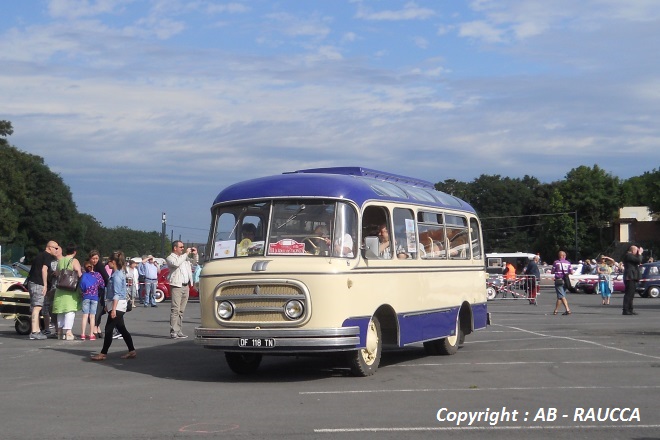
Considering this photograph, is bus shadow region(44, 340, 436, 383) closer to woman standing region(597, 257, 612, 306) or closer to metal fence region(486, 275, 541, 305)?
woman standing region(597, 257, 612, 306)

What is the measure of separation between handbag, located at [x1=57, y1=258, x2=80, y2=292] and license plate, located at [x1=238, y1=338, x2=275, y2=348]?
27.8 ft

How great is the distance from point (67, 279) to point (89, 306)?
816 millimetres

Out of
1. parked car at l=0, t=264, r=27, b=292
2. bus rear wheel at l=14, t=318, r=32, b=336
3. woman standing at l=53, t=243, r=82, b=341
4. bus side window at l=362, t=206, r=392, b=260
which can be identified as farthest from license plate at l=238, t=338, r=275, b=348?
parked car at l=0, t=264, r=27, b=292

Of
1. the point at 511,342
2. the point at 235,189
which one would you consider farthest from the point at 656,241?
the point at 235,189

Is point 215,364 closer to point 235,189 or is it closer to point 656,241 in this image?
point 235,189

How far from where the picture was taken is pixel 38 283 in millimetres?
21203

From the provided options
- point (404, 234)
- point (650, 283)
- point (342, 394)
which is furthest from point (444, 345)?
point (650, 283)

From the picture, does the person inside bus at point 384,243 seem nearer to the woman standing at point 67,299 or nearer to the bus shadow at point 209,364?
the bus shadow at point 209,364

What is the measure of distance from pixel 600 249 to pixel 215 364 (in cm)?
10630

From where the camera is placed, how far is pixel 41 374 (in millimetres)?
14711

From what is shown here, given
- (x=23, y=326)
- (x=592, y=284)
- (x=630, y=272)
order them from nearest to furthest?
(x=23, y=326) → (x=630, y=272) → (x=592, y=284)

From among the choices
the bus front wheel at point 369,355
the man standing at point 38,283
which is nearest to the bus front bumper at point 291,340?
the bus front wheel at point 369,355

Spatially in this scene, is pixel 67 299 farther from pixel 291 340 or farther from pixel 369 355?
pixel 291 340

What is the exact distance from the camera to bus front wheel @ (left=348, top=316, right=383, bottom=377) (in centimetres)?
1348
